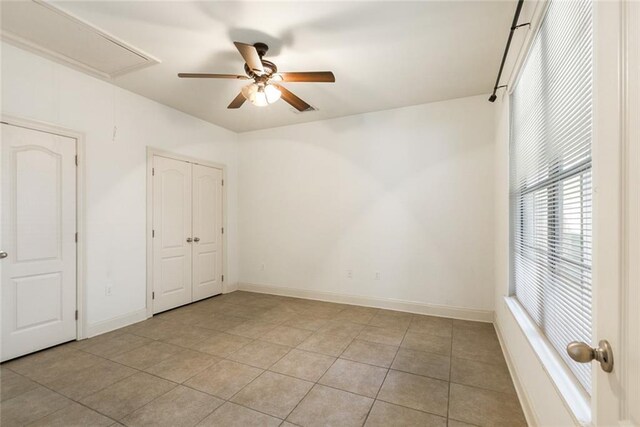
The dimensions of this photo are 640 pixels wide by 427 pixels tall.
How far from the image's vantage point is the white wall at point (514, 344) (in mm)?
1434

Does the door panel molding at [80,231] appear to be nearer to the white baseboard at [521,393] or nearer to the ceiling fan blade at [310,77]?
the ceiling fan blade at [310,77]

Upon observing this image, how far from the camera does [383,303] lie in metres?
4.16

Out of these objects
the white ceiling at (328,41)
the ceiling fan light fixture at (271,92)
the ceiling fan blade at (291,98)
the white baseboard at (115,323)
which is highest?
the white ceiling at (328,41)

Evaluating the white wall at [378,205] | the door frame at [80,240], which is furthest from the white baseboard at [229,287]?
the door frame at [80,240]

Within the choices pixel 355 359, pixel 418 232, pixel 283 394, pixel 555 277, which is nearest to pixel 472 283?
pixel 418 232

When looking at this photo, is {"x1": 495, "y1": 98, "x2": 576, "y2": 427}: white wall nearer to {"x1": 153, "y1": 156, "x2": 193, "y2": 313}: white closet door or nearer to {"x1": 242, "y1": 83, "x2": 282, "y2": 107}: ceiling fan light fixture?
{"x1": 242, "y1": 83, "x2": 282, "y2": 107}: ceiling fan light fixture

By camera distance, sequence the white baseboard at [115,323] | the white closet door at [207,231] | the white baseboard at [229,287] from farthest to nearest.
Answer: the white baseboard at [229,287] < the white closet door at [207,231] < the white baseboard at [115,323]

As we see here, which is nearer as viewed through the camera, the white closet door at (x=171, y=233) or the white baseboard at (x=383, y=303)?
the white baseboard at (x=383, y=303)

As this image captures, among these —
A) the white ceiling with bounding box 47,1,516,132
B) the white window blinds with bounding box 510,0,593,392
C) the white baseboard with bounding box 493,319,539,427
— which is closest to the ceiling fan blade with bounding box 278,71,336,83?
the white ceiling with bounding box 47,1,516,132

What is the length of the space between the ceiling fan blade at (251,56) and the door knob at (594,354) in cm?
244

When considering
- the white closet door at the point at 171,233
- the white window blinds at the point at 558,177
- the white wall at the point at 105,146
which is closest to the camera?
the white window blinds at the point at 558,177

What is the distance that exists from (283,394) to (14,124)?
3.47 meters

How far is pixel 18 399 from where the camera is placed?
82.5 inches

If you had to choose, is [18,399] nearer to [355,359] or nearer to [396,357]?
[355,359]
